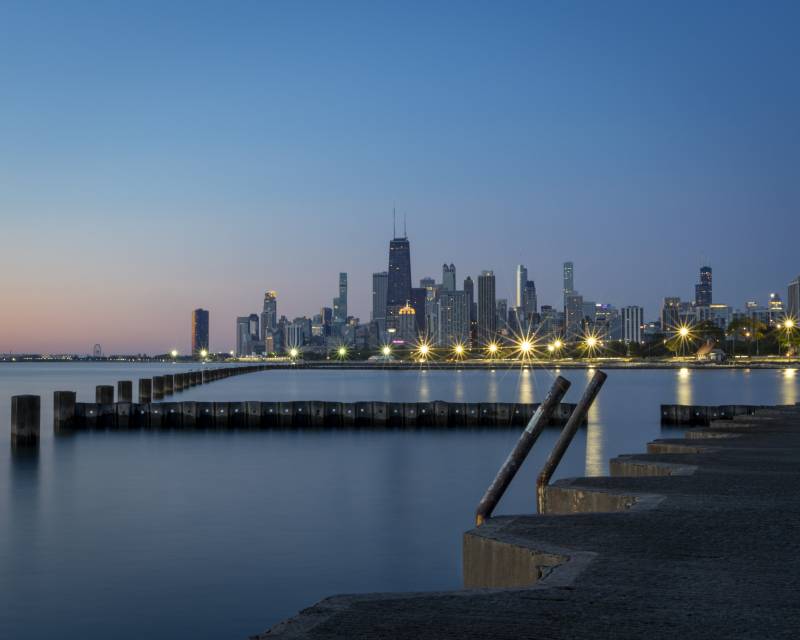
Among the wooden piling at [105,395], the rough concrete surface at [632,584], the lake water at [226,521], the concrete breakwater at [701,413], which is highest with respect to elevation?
the wooden piling at [105,395]

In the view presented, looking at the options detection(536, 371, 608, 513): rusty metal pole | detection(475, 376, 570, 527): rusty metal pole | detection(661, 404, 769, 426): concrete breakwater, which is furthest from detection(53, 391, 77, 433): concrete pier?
detection(475, 376, 570, 527): rusty metal pole

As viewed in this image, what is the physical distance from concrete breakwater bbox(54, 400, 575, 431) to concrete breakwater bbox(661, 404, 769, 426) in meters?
6.40

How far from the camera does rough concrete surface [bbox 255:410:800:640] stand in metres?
5.56

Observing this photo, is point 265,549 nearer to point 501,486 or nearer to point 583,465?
point 501,486

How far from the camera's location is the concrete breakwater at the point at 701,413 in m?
41.5

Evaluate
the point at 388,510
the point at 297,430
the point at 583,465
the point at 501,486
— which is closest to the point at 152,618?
the point at 501,486

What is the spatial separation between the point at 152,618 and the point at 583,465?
2149 centimetres

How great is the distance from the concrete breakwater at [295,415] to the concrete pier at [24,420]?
813 centimetres

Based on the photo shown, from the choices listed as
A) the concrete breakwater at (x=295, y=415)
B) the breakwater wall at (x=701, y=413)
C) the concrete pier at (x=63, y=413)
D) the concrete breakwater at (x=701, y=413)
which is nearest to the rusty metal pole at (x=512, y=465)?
the concrete breakwater at (x=701, y=413)

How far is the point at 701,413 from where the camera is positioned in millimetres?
43688

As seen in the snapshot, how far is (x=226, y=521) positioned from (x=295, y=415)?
77.7 ft

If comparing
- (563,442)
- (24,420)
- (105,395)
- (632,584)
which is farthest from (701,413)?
(632,584)

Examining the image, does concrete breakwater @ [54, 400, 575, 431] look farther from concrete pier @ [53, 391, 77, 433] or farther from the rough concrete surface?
the rough concrete surface

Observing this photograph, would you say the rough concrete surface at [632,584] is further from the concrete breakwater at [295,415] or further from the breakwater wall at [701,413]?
the concrete breakwater at [295,415]
